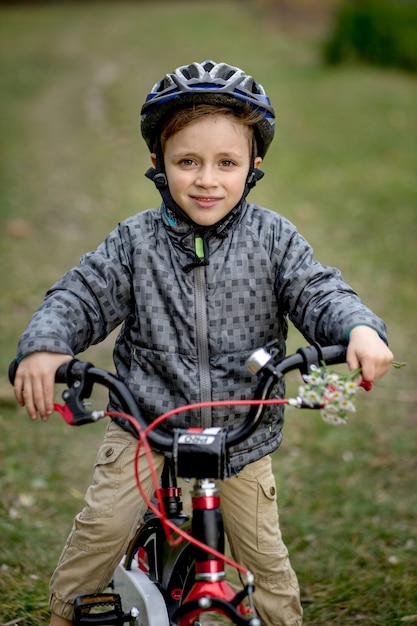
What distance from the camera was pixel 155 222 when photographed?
9.63ft

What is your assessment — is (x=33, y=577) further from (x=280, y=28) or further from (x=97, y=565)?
(x=280, y=28)

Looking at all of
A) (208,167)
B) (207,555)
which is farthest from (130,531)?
(208,167)

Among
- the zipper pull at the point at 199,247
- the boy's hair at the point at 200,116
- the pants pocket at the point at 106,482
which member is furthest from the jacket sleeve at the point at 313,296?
the pants pocket at the point at 106,482

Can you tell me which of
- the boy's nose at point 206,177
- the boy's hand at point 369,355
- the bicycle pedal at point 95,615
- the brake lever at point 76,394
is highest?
the boy's nose at point 206,177

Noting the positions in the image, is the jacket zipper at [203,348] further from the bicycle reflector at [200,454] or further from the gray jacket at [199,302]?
the bicycle reflector at [200,454]

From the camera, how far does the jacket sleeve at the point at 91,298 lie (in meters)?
2.64

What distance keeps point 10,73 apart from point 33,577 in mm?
14889

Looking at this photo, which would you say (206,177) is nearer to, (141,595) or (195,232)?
(195,232)

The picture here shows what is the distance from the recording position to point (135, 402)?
2.35 metres

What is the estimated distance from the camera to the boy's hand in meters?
2.30

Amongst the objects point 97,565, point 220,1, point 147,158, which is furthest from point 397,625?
point 220,1

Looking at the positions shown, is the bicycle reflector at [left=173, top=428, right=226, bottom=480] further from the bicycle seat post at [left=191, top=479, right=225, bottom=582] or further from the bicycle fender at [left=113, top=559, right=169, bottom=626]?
the bicycle fender at [left=113, top=559, right=169, bottom=626]

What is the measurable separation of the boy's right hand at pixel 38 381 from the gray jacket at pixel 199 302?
0.26 meters

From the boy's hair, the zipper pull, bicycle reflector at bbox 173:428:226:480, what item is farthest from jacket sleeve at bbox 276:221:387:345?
bicycle reflector at bbox 173:428:226:480
